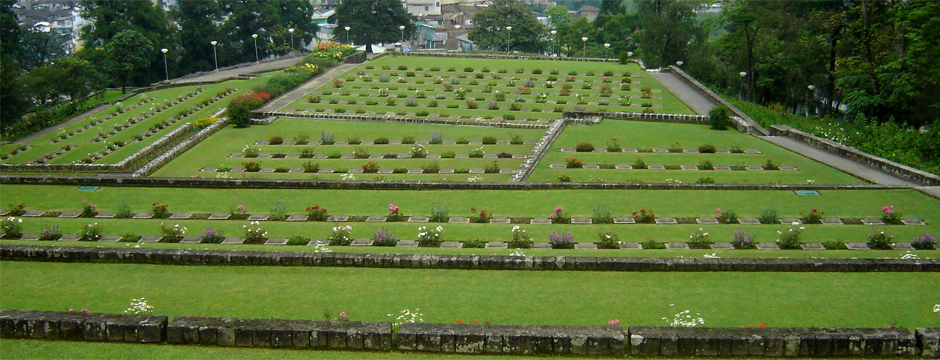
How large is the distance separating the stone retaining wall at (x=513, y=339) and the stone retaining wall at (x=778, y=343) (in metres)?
0.46

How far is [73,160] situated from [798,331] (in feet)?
105

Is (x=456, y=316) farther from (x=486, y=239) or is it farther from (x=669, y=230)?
(x=669, y=230)

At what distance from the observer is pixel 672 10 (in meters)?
60.3

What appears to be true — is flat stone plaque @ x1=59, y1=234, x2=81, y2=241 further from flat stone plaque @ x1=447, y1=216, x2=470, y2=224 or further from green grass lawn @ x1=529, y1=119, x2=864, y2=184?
green grass lawn @ x1=529, y1=119, x2=864, y2=184

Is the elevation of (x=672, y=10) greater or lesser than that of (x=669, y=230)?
greater

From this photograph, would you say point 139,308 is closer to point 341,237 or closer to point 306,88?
point 341,237

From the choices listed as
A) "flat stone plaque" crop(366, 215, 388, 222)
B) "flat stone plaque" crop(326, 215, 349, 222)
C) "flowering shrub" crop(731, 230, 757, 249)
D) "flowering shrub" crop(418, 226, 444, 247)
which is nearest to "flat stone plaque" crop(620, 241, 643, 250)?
"flowering shrub" crop(731, 230, 757, 249)

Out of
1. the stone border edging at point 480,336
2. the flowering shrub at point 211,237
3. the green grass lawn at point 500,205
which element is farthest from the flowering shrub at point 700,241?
the flowering shrub at point 211,237

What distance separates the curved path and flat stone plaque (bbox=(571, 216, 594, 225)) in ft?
33.4

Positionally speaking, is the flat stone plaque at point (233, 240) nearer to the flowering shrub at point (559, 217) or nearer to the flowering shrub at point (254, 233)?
the flowering shrub at point (254, 233)

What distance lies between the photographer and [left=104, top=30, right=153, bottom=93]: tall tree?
55500 millimetres

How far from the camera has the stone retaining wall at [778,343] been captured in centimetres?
1055

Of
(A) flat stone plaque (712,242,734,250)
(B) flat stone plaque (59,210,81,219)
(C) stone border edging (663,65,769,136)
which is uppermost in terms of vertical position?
(C) stone border edging (663,65,769,136)

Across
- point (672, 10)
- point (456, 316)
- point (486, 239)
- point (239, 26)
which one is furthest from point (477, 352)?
point (239, 26)
